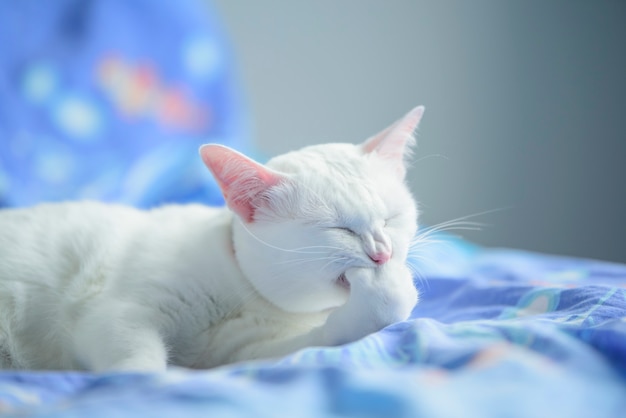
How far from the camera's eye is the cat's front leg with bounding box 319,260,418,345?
870 mm

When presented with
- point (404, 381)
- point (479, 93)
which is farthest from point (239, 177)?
point (479, 93)

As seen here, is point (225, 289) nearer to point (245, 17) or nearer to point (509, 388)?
point (509, 388)

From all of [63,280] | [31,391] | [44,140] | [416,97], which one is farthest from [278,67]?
[31,391]

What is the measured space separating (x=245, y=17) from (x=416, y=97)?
931 millimetres

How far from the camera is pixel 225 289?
1061mm

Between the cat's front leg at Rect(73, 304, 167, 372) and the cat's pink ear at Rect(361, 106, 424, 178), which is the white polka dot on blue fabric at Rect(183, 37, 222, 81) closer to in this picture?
the cat's pink ear at Rect(361, 106, 424, 178)

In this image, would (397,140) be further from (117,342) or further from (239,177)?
(117,342)

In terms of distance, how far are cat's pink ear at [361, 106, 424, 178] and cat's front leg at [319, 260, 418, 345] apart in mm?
329

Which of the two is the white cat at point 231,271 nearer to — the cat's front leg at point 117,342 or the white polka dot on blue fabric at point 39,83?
the cat's front leg at point 117,342

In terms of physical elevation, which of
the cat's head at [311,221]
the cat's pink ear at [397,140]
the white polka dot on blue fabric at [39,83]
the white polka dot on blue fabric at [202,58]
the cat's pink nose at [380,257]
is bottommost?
the cat's pink nose at [380,257]

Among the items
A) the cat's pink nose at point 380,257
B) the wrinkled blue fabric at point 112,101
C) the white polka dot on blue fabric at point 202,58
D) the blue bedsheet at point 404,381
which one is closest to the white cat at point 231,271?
the cat's pink nose at point 380,257

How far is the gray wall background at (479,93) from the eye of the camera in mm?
2758

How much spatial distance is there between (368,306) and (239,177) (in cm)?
32

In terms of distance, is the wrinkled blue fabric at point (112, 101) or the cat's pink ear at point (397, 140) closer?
the cat's pink ear at point (397, 140)
